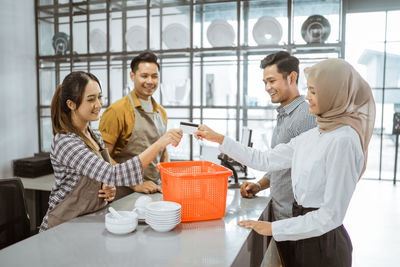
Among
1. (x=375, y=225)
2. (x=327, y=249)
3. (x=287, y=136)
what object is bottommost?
(x=375, y=225)

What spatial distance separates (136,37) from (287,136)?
343cm

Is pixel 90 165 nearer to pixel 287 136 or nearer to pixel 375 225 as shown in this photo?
pixel 287 136

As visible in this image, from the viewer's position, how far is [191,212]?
4.77 feet

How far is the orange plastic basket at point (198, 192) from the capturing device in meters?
1.41

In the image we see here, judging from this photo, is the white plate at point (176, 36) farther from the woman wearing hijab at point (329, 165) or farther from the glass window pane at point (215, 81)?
the woman wearing hijab at point (329, 165)

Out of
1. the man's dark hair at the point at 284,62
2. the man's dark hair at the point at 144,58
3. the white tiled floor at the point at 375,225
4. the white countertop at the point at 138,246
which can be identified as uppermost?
the man's dark hair at the point at 144,58

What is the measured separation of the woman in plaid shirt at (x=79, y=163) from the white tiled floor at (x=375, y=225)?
238 centimetres

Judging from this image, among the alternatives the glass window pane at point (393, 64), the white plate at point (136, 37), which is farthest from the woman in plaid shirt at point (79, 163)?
the glass window pane at point (393, 64)

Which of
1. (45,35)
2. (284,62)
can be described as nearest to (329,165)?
(284,62)

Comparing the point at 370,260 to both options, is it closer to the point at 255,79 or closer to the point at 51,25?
the point at 255,79

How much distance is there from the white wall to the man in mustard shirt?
3424mm

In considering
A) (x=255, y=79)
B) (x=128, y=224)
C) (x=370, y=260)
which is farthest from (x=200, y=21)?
(x=128, y=224)

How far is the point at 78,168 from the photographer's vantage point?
4.84 feet

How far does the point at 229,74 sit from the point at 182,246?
3.48 metres
